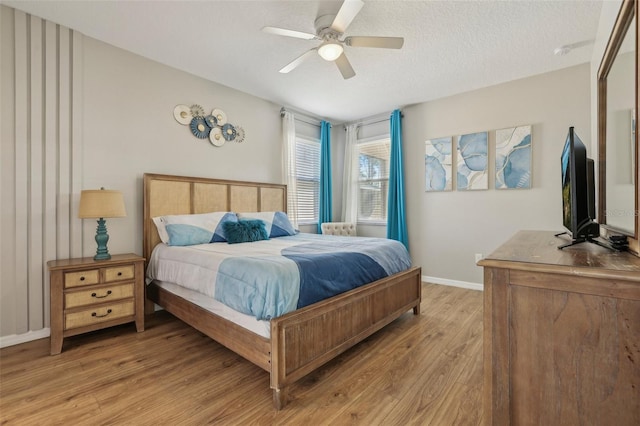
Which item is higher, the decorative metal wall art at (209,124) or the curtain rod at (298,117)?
the curtain rod at (298,117)

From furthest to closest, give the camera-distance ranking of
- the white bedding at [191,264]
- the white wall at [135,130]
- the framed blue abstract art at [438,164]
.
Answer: the framed blue abstract art at [438,164] → the white wall at [135,130] → the white bedding at [191,264]

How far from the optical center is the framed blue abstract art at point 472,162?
3797 millimetres

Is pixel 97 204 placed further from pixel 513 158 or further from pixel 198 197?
pixel 513 158

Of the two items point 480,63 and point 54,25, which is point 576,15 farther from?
point 54,25

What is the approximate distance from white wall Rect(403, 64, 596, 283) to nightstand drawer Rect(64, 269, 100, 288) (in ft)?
12.9

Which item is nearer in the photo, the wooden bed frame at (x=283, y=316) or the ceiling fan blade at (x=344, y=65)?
the wooden bed frame at (x=283, y=316)

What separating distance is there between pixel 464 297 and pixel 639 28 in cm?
305

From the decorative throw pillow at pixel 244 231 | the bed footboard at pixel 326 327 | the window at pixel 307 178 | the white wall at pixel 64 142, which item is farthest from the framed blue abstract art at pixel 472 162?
the white wall at pixel 64 142

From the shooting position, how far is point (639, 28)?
117 cm

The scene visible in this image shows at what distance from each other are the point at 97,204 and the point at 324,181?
3307 millimetres

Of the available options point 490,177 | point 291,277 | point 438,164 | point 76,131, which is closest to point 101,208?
point 76,131

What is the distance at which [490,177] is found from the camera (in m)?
3.77

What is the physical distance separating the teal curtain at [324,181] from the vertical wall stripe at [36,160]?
327 centimetres

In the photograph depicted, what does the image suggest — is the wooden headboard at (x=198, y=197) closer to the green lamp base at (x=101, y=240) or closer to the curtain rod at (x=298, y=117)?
the green lamp base at (x=101, y=240)
